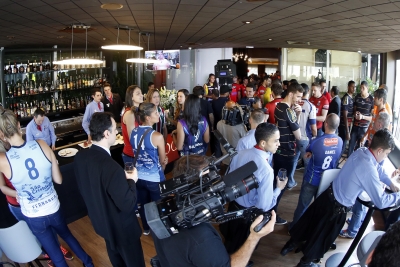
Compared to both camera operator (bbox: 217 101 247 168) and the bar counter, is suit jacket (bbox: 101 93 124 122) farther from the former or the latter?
camera operator (bbox: 217 101 247 168)

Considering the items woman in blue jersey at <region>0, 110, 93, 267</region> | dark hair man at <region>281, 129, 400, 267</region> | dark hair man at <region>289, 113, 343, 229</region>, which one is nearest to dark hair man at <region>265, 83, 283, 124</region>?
dark hair man at <region>289, 113, 343, 229</region>

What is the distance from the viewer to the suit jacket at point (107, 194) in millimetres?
2193

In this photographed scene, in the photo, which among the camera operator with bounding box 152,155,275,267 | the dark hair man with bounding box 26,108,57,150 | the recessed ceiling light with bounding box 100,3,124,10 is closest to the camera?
the camera operator with bounding box 152,155,275,267

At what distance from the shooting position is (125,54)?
11.4 metres

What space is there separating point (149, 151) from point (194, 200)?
176 centimetres

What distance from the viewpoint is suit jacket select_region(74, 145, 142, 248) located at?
86.4 inches

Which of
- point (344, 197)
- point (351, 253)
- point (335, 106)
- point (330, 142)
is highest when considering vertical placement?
point (335, 106)

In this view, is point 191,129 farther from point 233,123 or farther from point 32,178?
point 32,178

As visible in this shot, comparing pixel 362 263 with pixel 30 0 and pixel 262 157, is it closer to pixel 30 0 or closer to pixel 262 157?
pixel 262 157

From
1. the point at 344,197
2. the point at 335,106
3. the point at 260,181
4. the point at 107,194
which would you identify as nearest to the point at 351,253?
the point at 344,197

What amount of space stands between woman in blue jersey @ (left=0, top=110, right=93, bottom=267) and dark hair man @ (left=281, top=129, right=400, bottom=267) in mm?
2165

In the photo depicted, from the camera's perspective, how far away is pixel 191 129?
3.84 meters

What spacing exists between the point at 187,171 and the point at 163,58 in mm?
13754

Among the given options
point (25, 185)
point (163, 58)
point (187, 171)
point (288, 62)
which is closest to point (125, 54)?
point (163, 58)
